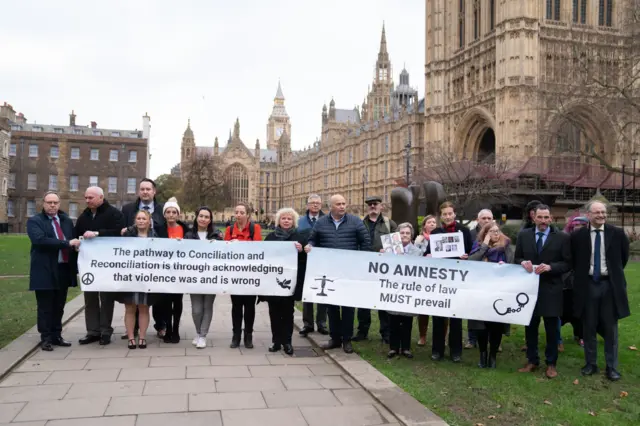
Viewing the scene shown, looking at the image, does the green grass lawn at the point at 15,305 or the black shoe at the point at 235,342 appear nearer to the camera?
the black shoe at the point at 235,342

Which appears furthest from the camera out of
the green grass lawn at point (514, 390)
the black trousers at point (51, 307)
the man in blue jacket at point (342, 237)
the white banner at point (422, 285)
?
the man in blue jacket at point (342, 237)

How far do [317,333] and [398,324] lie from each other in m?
1.98

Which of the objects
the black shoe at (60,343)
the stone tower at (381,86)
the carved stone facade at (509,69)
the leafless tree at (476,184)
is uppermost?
the stone tower at (381,86)

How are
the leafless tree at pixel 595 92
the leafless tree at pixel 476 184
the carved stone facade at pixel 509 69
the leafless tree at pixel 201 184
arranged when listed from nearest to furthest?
the leafless tree at pixel 595 92 → the leafless tree at pixel 476 184 → the carved stone facade at pixel 509 69 → the leafless tree at pixel 201 184

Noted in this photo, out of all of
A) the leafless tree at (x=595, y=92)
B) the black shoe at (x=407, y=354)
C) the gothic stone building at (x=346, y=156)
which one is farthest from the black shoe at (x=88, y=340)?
the gothic stone building at (x=346, y=156)

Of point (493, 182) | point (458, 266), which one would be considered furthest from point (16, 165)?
point (458, 266)

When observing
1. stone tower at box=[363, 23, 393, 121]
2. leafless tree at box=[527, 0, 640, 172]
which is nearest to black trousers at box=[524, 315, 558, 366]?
leafless tree at box=[527, 0, 640, 172]

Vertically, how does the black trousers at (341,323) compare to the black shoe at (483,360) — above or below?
above

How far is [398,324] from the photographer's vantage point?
6.97 m

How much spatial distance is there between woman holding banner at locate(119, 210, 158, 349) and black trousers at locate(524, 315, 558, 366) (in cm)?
501

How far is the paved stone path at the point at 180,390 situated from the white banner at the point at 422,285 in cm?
99

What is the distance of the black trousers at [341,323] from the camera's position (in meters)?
7.17

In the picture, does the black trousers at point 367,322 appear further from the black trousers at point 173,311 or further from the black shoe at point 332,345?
the black trousers at point 173,311

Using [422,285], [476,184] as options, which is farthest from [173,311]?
[476,184]
